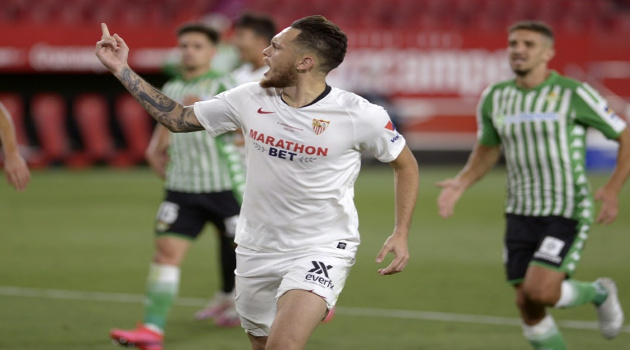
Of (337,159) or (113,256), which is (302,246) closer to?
(337,159)

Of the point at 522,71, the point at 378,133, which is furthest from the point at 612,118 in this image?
the point at 378,133

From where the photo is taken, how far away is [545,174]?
22.6ft

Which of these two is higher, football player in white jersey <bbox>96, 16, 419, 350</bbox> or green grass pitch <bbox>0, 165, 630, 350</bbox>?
football player in white jersey <bbox>96, 16, 419, 350</bbox>

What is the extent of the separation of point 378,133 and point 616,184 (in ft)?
7.52

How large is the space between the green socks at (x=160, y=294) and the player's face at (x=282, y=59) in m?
2.53

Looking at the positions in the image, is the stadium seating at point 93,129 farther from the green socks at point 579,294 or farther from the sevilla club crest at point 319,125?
the sevilla club crest at point 319,125

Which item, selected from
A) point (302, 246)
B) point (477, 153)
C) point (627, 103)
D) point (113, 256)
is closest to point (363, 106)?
point (302, 246)

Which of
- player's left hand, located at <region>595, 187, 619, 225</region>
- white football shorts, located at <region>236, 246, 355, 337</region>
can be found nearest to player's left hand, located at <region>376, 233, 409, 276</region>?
white football shorts, located at <region>236, 246, 355, 337</region>

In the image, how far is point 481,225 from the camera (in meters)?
14.1

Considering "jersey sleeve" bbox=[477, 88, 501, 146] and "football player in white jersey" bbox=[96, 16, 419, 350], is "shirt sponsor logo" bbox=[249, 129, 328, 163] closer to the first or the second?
"football player in white jersey" bbox=[96, 16, 419, 350]

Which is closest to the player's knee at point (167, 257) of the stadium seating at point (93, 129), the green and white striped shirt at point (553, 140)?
the green and white striped shirt at point (553, 140)

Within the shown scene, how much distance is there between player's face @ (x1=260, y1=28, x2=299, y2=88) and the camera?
5.19 metres

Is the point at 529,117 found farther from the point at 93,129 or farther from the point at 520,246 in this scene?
the point at 93,129

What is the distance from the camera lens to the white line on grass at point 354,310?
27.1ft
